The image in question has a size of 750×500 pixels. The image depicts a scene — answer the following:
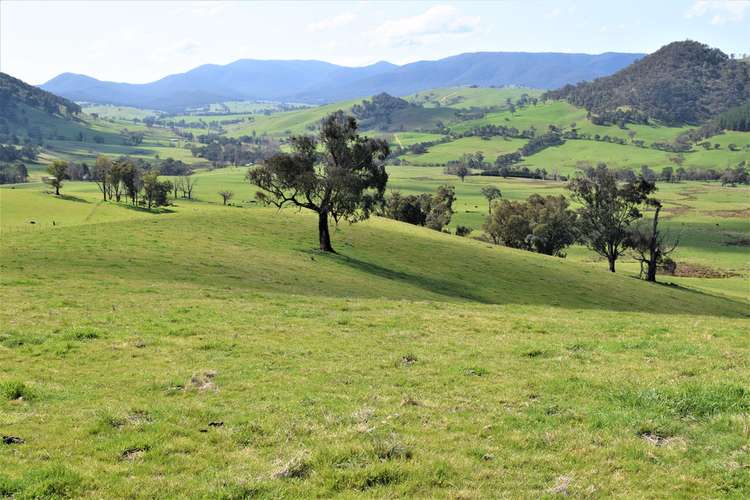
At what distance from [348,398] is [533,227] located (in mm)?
105390

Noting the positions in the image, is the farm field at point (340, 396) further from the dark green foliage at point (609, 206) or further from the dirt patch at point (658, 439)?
the dark green foliage at point (609, 206)

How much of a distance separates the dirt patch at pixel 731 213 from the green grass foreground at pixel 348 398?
602ft

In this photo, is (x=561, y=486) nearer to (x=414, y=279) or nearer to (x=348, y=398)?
(x=348, y=398)

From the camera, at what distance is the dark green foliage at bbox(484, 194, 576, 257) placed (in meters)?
114

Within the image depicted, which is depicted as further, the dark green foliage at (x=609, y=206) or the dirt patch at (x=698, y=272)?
the dirt patch at (x=698, y=272)

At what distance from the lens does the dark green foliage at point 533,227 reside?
114 metres

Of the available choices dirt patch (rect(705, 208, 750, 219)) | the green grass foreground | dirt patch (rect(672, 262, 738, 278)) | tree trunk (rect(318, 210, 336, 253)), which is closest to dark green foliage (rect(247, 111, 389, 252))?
tree trunk (rect(318, 210, 336, 253))

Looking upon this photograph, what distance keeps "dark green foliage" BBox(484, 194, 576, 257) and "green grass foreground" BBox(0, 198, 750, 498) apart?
82867 mm

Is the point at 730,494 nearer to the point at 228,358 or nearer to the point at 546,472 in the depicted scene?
the point at 546,472

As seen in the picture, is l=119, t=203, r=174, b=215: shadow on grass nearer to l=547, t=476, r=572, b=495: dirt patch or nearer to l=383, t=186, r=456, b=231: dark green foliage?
l=383, t=186, r=456, b=231: dark green foliage

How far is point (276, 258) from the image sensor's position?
51375 millimetres

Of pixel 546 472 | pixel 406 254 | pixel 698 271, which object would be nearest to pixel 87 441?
pixel 546 472

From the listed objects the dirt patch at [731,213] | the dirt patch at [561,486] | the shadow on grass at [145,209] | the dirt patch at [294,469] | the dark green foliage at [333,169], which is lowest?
the dirt patch at [731,213]

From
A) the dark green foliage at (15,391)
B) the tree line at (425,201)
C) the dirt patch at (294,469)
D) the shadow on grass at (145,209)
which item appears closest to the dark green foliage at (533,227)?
the tree line at (425,201)
